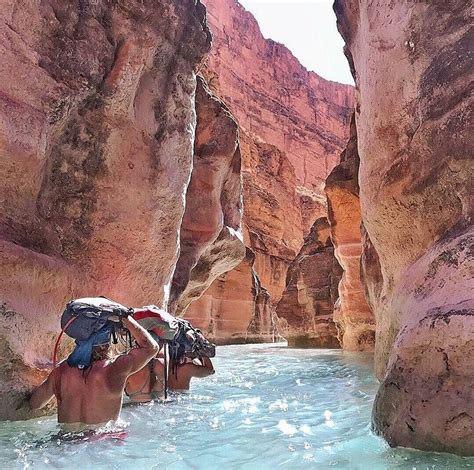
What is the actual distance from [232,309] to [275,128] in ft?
92.4

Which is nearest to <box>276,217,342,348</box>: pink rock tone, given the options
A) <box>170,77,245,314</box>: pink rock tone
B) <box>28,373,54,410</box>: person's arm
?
<box>170,77,245,314</box>: pink rock tone

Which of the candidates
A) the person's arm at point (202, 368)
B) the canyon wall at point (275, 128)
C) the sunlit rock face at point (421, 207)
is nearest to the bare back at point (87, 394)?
the sunlit rock face at point (421, 207)

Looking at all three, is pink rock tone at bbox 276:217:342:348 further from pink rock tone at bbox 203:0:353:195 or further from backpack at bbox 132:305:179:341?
pink rock tone at bbox 203:0:353:195

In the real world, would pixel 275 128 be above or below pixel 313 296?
above

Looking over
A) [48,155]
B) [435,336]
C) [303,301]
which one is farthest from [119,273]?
[303,301]

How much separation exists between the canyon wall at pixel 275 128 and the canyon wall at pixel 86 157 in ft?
75.6

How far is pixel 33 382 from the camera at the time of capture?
3.52m

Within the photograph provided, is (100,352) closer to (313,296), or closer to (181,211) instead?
(181,211)

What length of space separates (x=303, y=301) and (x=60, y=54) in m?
14.3

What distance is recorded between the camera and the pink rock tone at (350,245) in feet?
33.3

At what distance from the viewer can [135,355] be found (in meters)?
2.98

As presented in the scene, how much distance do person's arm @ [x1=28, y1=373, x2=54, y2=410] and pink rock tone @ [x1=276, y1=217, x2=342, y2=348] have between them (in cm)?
1351

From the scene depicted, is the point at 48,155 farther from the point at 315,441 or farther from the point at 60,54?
the point at 315,441

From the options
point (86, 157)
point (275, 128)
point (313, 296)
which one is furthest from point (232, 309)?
point (275, 128)
